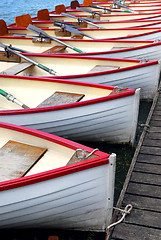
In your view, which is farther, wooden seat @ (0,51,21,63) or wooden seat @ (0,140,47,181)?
wooden seat @ (0,51,21,63)

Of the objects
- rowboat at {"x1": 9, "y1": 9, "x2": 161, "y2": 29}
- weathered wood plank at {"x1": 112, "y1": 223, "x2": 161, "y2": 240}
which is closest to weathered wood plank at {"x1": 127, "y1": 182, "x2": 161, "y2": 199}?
weathered wood plank at {"x1": 112, "y1": 223, "x2": 161, "y2": 240}

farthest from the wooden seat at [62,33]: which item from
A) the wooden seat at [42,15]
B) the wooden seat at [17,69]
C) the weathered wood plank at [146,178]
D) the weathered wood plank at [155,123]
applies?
the weathered wood plank at [146,178]

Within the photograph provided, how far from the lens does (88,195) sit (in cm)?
300

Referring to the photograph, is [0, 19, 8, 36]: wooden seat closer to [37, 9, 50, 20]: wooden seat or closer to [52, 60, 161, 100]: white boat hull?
[37, 9, 50, 20]: wooden seat

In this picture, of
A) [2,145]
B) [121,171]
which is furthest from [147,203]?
[2,145]

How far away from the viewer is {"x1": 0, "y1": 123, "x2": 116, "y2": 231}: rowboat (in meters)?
2.85

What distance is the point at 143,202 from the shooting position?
359cm

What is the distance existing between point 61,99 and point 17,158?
161 centimetres

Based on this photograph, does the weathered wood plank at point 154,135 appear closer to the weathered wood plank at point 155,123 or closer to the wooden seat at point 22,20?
the weathered wood plank at point 155,123

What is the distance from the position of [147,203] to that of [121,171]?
88cm

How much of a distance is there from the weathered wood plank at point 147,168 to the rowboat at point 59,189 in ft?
3.72

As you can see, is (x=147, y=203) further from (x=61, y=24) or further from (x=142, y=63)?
(x=61, y=24)

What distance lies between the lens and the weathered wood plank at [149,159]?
4.29 m

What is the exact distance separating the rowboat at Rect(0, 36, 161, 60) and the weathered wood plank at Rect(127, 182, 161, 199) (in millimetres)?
3460
